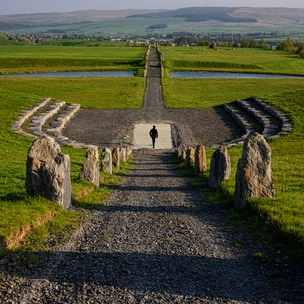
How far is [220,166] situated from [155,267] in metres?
7.88

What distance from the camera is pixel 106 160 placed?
68.0ft

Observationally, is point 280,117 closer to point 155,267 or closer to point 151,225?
point 151,225

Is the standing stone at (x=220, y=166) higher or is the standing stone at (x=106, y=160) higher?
the standing stone at (x=220, y=166)

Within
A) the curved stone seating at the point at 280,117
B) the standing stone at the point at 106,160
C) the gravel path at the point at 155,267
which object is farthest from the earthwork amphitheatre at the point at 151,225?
the curved stone seating at the point at 280,117

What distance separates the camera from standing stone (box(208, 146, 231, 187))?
16.4m

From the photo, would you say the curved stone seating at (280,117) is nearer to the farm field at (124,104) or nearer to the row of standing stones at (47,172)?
the farm field at (124,104)

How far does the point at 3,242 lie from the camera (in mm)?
9609

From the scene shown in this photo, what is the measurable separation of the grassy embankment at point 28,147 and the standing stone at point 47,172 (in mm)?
302

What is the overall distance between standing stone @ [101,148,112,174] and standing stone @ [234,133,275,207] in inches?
329

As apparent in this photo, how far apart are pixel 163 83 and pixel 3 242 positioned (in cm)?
5483

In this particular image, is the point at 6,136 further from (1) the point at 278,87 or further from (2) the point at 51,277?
(1) the point at 278,87

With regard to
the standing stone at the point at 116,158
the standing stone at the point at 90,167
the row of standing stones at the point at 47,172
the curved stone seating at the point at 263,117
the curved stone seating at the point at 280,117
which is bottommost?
the curved stone seating at the point at 263,117

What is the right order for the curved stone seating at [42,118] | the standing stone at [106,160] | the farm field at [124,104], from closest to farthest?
the farm field at [124,104]
the standing stone at [106,160]
the curved stone seating at [42,118]

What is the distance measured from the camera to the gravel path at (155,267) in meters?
7.98
